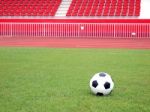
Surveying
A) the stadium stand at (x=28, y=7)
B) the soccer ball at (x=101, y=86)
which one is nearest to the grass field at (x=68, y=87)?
the soccer ball at (x=101, y=86)

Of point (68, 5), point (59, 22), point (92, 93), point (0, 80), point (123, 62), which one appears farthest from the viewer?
point (68, 5)

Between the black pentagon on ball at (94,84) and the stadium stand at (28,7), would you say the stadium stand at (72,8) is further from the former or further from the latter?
the black pentagon on ball at (94,84)

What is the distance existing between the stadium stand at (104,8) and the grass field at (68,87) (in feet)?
67.9

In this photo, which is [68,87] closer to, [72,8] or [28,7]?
[72,8]

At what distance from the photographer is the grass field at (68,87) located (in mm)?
6375

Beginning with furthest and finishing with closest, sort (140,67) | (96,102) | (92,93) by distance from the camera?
(140,67)
(92,93)
(96,102)

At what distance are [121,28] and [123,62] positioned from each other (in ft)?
54.8

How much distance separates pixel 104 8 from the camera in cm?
3531

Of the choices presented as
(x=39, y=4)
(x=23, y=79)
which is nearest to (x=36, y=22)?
(x=39, y=4)

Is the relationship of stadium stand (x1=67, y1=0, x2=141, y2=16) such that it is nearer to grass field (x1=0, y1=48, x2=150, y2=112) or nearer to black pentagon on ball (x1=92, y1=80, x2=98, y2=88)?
grass field (x1=0, y1=48, x2=150, y2=112)

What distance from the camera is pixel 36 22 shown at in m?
33.8

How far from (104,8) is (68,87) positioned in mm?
27491

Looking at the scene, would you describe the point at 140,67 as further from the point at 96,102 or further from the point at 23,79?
the point at 96,102

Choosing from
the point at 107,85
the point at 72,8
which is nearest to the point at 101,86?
the point at 107,85
